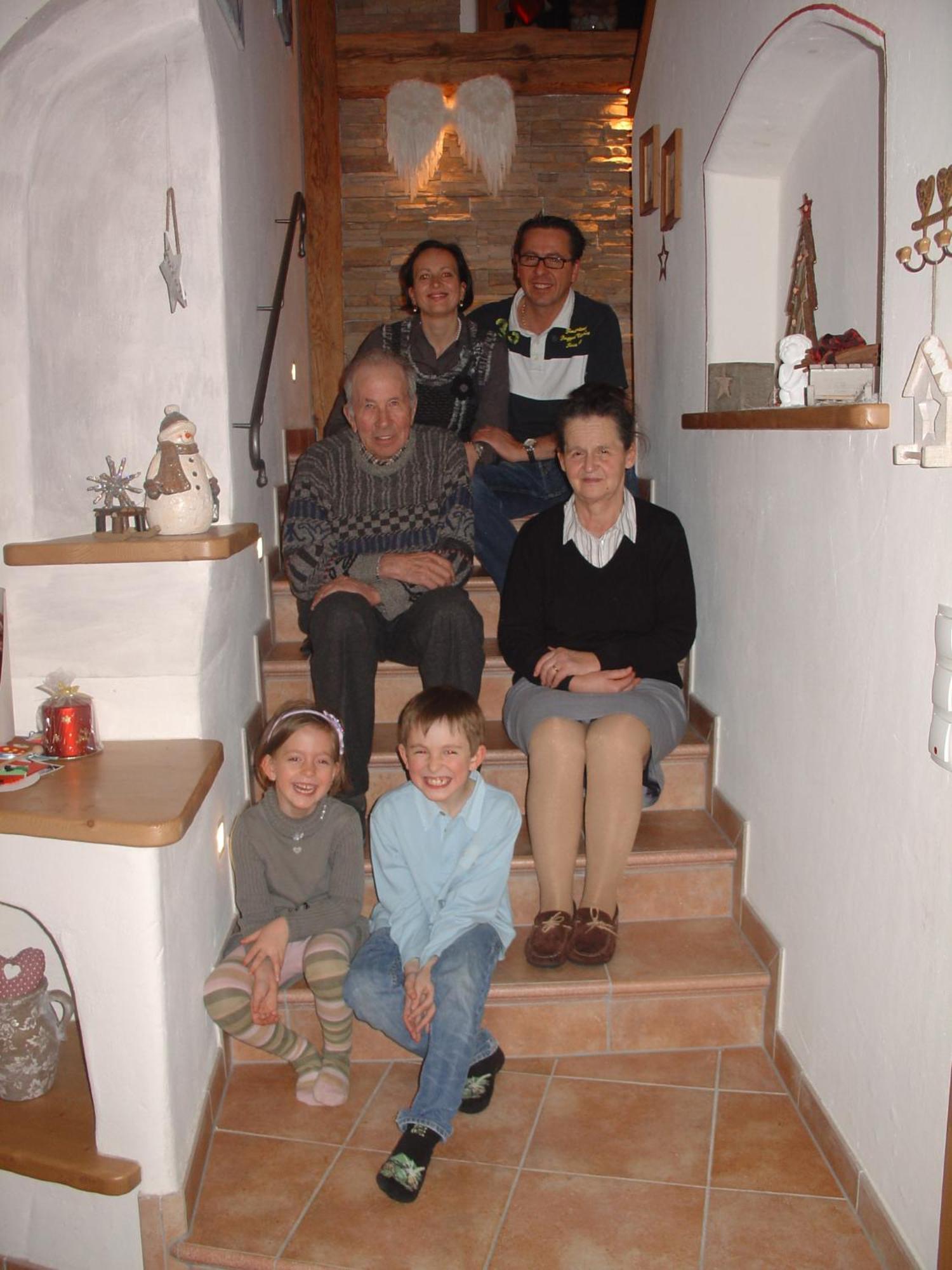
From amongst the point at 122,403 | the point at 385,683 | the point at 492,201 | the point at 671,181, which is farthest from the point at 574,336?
the point at 492,201

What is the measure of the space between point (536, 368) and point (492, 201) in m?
1.78

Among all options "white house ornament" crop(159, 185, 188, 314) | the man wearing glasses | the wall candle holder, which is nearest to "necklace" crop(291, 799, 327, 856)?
"white house ornament" crop(159, 185, 188, 314)

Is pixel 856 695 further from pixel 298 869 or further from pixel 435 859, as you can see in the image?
pixel 298 869

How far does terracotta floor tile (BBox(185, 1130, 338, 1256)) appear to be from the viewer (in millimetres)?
1670

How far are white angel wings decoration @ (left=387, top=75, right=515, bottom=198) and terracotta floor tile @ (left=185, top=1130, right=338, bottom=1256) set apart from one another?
3933 millimetres

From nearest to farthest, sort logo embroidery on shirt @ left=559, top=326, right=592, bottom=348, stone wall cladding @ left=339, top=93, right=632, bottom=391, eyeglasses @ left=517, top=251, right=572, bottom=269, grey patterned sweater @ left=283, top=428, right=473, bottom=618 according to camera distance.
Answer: grey patterned sweater @ left=283, top=428, right=473, bottom=618, eyeglasses @ left=517, top=251, right=572, bottom=269, logo embroidery on shirt @ left=559, top=326, right=592, bottom=348, stone wall cladding @ left=339, top=93, right=632, bottom=391

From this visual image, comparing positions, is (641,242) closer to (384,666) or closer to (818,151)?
(818,151)

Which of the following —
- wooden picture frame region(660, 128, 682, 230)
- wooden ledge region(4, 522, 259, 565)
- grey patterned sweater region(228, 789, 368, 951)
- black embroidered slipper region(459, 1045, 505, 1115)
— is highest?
wooden picture frame region(660, 128, 682, 230)

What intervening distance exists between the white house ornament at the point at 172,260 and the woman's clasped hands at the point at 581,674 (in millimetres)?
1091

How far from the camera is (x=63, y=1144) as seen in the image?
1724mm

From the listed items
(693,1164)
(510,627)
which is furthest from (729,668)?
(693,1164)

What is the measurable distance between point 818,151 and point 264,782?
1812mm

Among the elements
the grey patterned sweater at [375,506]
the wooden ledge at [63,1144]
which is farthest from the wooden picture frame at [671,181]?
the wooden ledge at [63,1144]

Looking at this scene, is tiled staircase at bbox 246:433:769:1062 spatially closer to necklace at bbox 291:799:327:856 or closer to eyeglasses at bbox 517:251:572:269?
necklace at bbox 291:799:327:856
